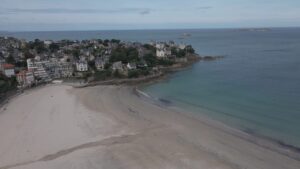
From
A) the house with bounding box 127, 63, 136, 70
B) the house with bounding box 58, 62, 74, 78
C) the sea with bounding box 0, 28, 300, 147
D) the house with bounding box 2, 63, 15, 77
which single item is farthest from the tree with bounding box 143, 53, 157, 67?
the house with bounding box 2, 63, 15, 77

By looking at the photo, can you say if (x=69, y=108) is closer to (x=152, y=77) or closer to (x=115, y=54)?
(x=152, y=77)

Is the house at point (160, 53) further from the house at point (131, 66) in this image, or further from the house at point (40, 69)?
the house at point (40, 69)

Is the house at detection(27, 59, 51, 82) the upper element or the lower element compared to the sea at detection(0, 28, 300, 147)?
upper

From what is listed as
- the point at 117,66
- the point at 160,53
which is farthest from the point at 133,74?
the point at 160,53

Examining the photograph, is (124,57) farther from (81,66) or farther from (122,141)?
(122,141)

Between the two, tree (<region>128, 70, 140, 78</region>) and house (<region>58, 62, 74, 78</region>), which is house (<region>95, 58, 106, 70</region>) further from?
tree (<region>128, 70, 140, 78</region>)

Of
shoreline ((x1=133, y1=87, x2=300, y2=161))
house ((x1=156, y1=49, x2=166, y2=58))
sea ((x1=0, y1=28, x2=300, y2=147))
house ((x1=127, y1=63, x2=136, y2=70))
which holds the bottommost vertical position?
shoreline ((x1=133, y1=87, x2=300, y2=161))

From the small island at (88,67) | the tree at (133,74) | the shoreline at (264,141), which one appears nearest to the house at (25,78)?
the small island at (88,67)

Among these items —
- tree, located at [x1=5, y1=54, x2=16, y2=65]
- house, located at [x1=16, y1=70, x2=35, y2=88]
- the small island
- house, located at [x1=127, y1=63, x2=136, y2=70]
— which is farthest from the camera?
tree, located at [x1=5, y1=54, x2=16, y2=65]
